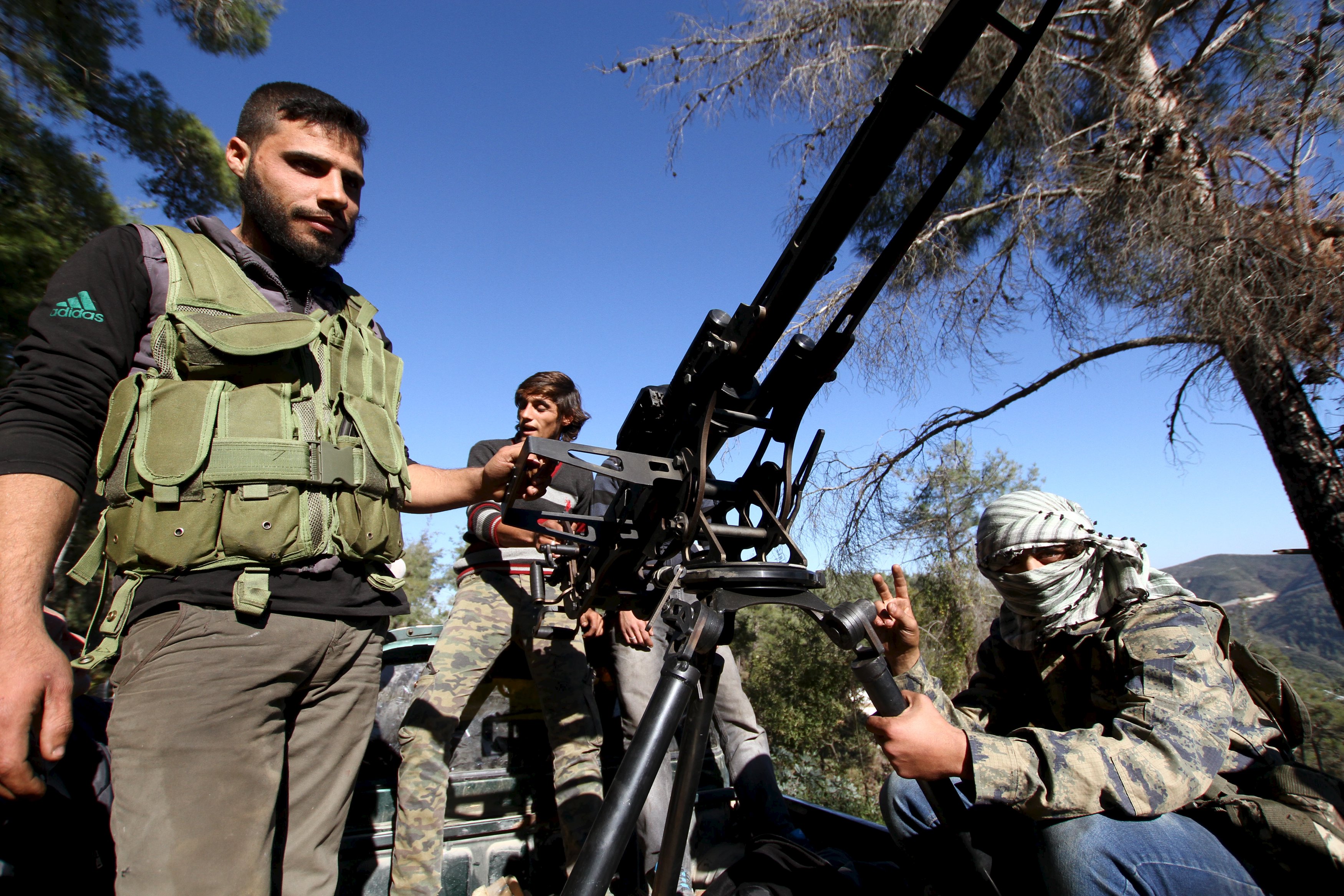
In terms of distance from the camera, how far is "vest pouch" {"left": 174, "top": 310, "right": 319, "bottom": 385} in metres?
1.42

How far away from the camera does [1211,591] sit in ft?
91.7

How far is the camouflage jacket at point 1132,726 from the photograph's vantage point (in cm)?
154

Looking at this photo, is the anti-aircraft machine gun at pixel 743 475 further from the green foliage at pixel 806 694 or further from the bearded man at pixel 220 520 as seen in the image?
the green foliage at pixel 806 694

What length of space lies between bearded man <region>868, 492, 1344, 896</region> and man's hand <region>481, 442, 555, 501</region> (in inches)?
39.2

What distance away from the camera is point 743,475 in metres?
1.84

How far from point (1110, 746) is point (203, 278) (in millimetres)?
2299

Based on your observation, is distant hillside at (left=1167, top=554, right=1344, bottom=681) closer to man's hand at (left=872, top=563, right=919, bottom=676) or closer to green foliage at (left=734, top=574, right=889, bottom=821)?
man's hand at (left=872, top=563, right=919, bottom=676)

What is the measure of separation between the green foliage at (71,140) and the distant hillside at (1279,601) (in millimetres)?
6661

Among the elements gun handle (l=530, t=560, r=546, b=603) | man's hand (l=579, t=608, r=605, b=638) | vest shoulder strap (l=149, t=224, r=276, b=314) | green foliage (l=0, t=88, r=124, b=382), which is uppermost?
green foliage (l=0, t=88, r=124, b=382)

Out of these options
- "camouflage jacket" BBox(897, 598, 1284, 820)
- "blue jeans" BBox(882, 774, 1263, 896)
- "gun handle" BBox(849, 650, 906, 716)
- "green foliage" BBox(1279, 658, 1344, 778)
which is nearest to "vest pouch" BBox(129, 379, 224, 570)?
"gun handle" BBox(849, 650, 906, 716)

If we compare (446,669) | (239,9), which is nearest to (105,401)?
(446,669)

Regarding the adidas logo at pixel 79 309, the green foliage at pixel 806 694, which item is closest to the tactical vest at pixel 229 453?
the adidas logo at pixel 79 309

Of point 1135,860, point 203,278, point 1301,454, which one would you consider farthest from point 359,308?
point 1301,454

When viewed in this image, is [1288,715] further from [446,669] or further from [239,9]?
[239,9]
